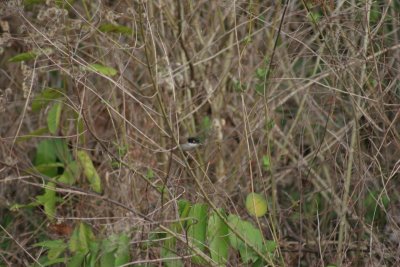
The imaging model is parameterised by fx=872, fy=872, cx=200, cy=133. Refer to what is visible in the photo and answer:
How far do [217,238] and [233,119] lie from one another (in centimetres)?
147

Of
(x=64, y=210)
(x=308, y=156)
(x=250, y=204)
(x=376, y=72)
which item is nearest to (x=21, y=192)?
(x=64, y=210)

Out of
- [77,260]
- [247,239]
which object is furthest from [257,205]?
[77,260]

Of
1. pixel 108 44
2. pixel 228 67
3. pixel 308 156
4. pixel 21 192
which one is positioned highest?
pixel 108 44

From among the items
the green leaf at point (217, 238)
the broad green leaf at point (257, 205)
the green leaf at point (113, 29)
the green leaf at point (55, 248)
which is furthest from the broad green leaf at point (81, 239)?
the green leaf at point (113, 29)

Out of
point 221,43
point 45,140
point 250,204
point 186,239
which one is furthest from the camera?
point 221,43

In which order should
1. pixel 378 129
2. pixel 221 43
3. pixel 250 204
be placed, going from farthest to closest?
1. pixel 221 43
2. pixel 378 129
3. pixel 250 204

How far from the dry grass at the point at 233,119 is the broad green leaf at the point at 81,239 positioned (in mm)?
64

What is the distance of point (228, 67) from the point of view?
4.52 metres

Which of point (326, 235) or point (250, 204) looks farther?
point (326, 235)

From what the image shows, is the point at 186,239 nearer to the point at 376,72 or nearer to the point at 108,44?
the point at 376,72

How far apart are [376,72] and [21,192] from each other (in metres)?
2.22

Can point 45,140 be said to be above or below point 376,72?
below

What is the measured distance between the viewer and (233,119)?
457 cm

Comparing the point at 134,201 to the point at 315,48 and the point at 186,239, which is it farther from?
the point at 315,48
